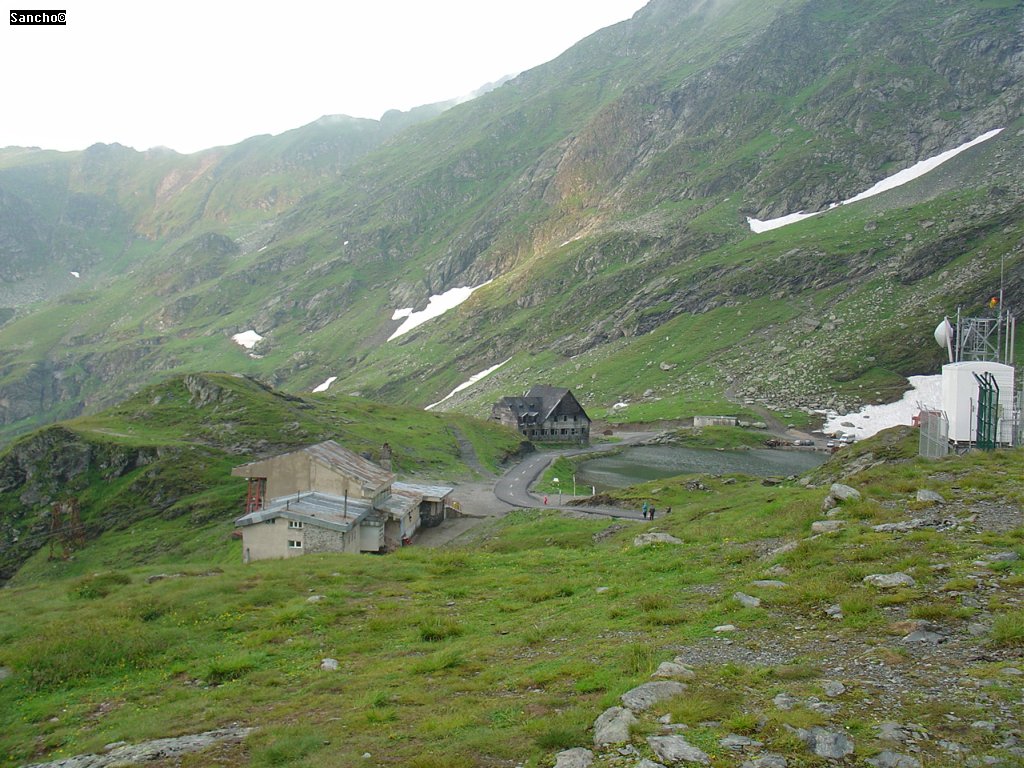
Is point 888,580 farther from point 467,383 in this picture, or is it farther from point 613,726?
point 467,383

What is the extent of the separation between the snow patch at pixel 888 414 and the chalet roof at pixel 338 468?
89.0 m

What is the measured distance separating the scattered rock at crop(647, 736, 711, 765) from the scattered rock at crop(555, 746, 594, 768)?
36.2 inches

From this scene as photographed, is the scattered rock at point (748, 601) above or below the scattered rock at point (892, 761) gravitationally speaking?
below

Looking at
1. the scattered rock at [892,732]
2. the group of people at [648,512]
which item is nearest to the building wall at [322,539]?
the group of people at [648,512]

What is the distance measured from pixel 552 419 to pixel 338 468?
76.2m

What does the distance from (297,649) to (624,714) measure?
40.2ft

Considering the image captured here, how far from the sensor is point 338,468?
53.2 metres

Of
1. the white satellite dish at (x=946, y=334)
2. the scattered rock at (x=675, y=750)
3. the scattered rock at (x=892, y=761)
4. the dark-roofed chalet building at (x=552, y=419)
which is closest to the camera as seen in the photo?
the scattered rock at (x=892, y=761)

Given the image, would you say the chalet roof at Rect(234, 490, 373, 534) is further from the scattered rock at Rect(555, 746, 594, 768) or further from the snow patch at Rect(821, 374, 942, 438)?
the snow patch at Rect(821, 374, 942, 438)

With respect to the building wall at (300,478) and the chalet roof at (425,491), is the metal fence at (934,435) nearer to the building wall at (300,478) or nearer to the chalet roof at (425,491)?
the chalet roof at (425,491)

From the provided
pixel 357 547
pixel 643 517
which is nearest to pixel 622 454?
pixel 643 517

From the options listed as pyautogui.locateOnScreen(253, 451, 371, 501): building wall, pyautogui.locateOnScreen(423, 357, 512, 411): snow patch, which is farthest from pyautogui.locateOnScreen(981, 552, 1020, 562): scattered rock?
pyautogui.locateOnScreen(423, 357, 512, 411): snow patch

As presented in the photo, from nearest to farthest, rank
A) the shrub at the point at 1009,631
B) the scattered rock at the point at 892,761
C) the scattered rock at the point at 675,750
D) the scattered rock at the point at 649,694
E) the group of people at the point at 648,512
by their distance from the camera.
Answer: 1. the scattered rock at the point at 892,761
2. the scattered rock at the point at 675,750
3. the scattered rock at the point at 649,694
4. the shrub at the point at 1009,631
5. the group of people at the point at 648,512

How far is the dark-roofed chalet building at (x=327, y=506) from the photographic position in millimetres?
41375
